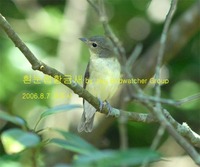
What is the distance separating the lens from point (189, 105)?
5844 millimetres

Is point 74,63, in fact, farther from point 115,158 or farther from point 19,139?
point 115,158

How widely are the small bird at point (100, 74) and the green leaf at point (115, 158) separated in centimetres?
316

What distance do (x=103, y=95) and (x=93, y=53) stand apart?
514mm

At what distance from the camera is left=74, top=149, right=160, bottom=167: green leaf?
1283 millimetres

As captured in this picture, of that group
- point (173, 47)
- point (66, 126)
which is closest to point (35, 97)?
point (66, 126)

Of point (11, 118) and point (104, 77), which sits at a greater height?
point (104, 77)

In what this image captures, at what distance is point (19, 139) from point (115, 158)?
0.95 ft

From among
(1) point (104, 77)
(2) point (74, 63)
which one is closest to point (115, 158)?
(1) point (104, 77)

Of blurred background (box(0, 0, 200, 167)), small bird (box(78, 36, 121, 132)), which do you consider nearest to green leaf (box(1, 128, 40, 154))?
small bird (box(78, 36, 121, 132))

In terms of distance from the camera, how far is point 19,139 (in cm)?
143

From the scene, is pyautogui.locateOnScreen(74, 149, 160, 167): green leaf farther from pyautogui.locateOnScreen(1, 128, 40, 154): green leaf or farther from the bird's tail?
the bird's tail

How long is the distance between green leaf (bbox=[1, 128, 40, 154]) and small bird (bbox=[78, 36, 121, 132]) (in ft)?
9.73

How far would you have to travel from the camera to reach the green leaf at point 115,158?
→ 128cm

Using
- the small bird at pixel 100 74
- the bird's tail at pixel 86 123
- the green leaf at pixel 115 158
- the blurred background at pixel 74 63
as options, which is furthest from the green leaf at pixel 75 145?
the blurred background at pixel 74 63
